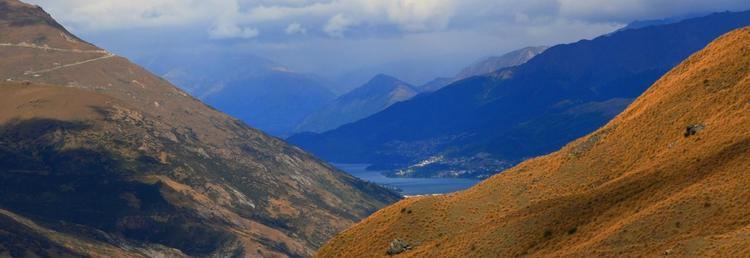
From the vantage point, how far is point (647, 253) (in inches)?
4272

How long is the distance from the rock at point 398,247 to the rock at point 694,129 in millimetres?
47507

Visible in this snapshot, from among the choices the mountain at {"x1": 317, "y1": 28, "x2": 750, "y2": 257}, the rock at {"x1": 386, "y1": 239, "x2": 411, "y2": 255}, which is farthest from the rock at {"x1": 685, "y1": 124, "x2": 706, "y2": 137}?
the rock at {"x1": 386, "y1": 239, "x2": 411, "y2": 255}

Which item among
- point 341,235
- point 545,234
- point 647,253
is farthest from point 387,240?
point 647,253

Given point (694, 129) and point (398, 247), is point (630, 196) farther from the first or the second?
point (398, 247)

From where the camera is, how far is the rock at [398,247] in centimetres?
15388

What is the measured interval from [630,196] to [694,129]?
2099cm

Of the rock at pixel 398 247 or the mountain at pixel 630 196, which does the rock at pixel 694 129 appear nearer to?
the mountain at pixel 630 196

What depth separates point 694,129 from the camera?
14425 centimetres

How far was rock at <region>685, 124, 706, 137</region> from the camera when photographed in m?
143

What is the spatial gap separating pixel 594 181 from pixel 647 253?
41214 mm

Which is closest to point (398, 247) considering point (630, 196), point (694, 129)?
point (630, 196)

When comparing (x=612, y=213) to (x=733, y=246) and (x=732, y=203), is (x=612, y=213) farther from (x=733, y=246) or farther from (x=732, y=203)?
(x=733, y=246)

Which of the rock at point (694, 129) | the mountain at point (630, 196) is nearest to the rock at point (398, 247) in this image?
the mountain at point (630, 196)

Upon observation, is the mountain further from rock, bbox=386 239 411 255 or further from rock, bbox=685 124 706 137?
rock, bbox=685 124 706 137
